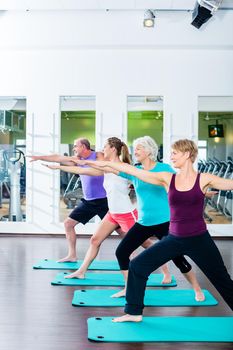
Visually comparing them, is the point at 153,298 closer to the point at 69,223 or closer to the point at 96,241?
the point at 96,241

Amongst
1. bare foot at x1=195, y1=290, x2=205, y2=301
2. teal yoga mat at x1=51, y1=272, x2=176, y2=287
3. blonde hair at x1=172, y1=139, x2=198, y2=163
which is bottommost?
teal yoga mat at x1=51, y1=272, x2=176, y2=287

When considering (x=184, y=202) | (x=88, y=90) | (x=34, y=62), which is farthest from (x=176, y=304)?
(x=34, y=62)

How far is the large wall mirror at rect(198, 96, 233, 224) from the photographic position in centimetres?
744

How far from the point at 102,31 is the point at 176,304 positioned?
456 cm

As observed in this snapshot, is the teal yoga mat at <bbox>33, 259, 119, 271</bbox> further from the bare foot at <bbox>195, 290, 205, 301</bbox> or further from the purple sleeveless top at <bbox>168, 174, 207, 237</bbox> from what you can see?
the purple sleeveless top at <bbox>168, 174, 207, 237</bbox>

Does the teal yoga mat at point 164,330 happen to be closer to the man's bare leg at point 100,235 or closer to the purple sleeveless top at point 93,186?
the man's bare leg at point 100,235

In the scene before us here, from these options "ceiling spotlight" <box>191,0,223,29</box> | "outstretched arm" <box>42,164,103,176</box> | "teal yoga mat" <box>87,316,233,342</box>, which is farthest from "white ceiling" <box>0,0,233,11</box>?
"teal yoga mat" <box>87,316,233,342</box>

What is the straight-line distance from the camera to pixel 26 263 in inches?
211

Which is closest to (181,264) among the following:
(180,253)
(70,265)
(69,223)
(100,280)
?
(180,253)

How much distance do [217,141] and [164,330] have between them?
491 cm

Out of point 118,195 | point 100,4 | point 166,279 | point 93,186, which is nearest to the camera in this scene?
point 118,195

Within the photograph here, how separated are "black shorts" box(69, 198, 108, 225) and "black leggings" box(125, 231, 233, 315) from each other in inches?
67.9

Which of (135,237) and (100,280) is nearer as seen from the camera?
(135,237)

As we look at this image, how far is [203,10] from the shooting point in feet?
19.9
